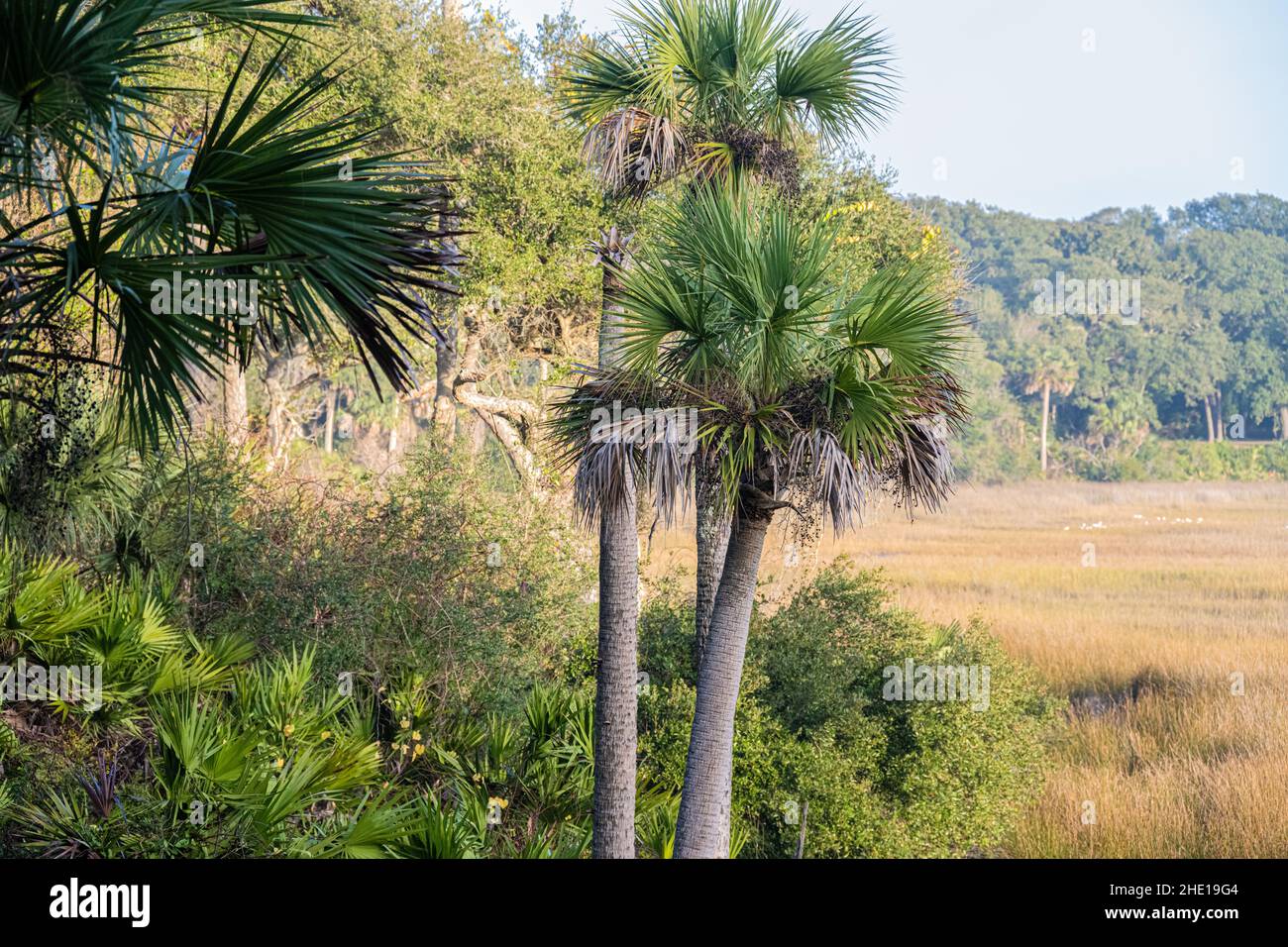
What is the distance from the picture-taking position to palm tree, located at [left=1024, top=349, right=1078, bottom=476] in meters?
55.3

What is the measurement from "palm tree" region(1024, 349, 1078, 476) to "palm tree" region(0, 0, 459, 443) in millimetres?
53582

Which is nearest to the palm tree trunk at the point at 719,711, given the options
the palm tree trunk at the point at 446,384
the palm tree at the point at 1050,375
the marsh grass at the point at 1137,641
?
the marsh grass at the point at 1137,641

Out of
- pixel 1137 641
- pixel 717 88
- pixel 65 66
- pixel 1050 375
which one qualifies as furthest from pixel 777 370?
pixel 1050 375

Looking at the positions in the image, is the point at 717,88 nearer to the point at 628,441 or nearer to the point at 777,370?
the point at 777,370

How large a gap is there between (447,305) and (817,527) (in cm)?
1127

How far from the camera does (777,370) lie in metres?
8.39

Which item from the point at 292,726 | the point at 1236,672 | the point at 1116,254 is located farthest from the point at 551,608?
the point at 1116,254

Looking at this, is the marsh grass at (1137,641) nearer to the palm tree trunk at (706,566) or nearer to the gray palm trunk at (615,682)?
the palm tree trunk at (706,566)

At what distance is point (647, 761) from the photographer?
11.6m

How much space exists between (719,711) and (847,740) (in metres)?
3.37

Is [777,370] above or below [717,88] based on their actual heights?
below

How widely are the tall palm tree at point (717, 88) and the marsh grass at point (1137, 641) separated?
3.75 metres

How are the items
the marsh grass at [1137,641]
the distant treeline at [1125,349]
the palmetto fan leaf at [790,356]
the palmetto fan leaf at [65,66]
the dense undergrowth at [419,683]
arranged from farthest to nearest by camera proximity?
the distant treeline at [1125,349] < the marsh grass at [1137,641] < the dense undergrowth at [419,683] < the palmetto fan leaf at [790,356] < the palmetto fan leaf at [65,66]

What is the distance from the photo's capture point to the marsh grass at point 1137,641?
13562mm
